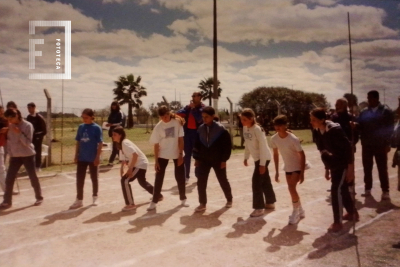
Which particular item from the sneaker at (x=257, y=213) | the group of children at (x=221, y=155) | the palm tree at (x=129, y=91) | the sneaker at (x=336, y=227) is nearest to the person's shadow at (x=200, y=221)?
the group of children at (x=221, y=155)

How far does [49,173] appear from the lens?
9875 millimetres

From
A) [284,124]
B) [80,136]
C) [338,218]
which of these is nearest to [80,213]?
[80,136]

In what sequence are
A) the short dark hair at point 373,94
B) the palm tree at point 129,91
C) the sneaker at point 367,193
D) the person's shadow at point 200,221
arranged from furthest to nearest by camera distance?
1. the palm tree at point 129,91
2. the sneaker at point 367,193
3. the short dark hair at point 373,94
4. the person's shadow at point 200,221

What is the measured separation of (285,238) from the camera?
4.69 m

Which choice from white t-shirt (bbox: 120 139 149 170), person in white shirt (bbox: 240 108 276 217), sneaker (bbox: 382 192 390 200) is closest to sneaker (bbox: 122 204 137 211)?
white t-shirt (bbox: 120 139 149 170)

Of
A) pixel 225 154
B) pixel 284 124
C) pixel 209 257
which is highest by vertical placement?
pixel 284 124

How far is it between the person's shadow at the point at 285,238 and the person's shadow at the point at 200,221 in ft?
2.79

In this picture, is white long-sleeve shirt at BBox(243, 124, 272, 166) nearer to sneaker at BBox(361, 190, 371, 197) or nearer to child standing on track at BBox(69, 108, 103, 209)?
sneaker at BBox(361, 190, 371, 197)

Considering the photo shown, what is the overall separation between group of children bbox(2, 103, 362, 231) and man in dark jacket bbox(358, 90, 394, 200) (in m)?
1.72

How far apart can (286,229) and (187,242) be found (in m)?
1.31

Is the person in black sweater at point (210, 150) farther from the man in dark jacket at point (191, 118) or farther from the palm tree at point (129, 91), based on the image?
the palm tree at point (129, 91)

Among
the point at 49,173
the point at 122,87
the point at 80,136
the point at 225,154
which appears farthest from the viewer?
the point at 122,87

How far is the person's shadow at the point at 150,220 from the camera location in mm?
5266

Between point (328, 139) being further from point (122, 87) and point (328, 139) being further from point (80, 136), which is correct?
point (122, 87)
